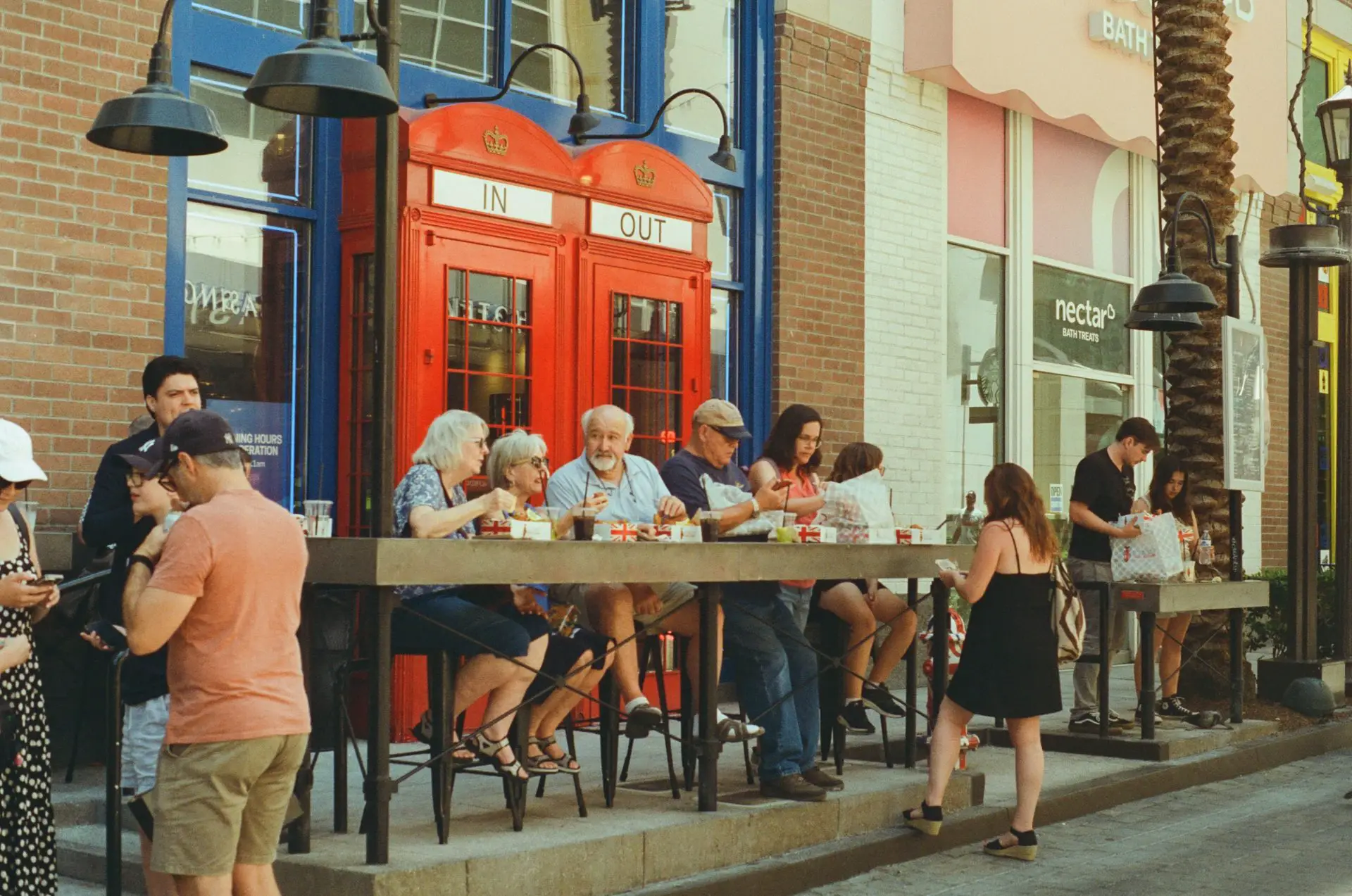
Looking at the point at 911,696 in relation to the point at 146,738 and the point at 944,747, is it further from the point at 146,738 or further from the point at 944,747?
the point at 146,738

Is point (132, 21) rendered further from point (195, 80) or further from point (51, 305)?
point (51, 305)

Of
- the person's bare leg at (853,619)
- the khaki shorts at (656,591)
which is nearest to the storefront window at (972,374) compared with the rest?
the person's bare leg at (853,619)

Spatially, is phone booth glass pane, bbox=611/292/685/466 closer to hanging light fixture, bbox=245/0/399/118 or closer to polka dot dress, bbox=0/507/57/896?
hanging light fixture, bbox=245/0/399/118

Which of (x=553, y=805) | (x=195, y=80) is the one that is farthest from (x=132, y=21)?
(x=553, y=805)

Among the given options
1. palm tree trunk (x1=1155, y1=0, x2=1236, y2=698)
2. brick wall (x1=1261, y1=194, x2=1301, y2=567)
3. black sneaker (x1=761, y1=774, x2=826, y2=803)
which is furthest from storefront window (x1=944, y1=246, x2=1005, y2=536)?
black sneaker (x1=761, y1=774, x2=826, y2=803)

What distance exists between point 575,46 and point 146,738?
693 cm

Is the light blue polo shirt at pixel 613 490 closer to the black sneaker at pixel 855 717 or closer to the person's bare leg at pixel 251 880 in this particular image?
the black sneaker at pixel 855 717

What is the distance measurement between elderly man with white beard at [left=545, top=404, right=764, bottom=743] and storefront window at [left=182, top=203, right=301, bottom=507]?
193 cm

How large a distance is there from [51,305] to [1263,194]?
45.7 ft

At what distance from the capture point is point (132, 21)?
8.35m

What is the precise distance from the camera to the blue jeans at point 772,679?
7.39m

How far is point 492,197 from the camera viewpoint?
9.61m

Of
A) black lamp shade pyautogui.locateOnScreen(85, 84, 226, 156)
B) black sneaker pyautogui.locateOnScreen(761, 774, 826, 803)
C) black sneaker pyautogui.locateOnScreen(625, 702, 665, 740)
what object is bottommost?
black sneaker pyautogui.locateOnScreen(761, 774, 826, 803)

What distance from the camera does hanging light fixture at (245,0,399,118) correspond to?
5465 millimetres
